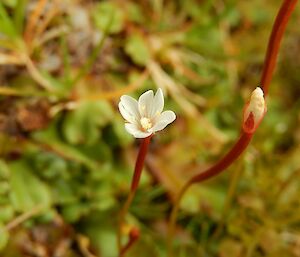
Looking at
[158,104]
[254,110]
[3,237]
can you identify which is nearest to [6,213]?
[3,237]

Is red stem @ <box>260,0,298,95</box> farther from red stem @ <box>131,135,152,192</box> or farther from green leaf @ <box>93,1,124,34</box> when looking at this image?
green leaf @ <box>93,1,124,34</box>

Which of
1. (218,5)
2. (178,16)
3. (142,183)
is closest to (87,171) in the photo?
(142,183)

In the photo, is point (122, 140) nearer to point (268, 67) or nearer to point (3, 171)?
point (3, 171)

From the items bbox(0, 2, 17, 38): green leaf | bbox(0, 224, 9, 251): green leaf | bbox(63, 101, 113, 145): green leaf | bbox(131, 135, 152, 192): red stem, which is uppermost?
bbox(0, 2, 17, 38): green leaf

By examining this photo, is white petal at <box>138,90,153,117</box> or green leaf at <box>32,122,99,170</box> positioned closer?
white petal at <box>138,90,153,117</box>

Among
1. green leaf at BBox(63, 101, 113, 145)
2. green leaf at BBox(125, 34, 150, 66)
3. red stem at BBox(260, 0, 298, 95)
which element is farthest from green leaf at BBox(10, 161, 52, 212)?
red stem at BBox(260, 0, 298, 95)
